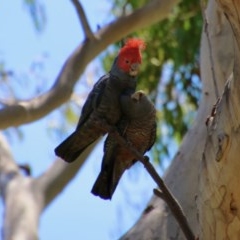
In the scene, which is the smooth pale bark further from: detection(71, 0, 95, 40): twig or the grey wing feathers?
the grey wing feathers

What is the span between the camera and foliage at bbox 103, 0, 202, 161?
4.56 m

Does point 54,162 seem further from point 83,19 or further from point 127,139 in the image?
point 127,139

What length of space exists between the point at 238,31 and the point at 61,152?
0.50 meters

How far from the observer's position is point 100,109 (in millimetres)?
1868

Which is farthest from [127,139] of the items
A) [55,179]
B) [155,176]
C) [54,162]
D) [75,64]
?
[54,162]

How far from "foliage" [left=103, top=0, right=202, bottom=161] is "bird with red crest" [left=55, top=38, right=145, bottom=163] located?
2.64 meters

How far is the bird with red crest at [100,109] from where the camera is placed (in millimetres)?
1865

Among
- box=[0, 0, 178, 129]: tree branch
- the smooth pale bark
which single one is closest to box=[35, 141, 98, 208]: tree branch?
the smooth pale bark

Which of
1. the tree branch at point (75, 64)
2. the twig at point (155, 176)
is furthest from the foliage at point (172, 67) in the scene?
the twig at point (155, 176)

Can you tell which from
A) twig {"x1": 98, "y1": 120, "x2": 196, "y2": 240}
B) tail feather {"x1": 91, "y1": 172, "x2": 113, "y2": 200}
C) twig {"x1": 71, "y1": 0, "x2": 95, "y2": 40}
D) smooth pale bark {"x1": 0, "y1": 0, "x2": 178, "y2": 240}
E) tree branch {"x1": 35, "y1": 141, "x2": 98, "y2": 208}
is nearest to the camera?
twig {"x1": 98, "y1": 120, "x2": 196, "y2": 240}

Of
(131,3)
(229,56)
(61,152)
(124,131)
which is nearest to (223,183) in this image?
(124,131)

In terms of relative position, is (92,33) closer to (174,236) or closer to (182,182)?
(182,182)

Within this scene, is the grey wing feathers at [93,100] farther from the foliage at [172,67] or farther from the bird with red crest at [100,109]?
the foliage at [172,67]

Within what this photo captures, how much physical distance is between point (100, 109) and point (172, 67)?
2878 mm
